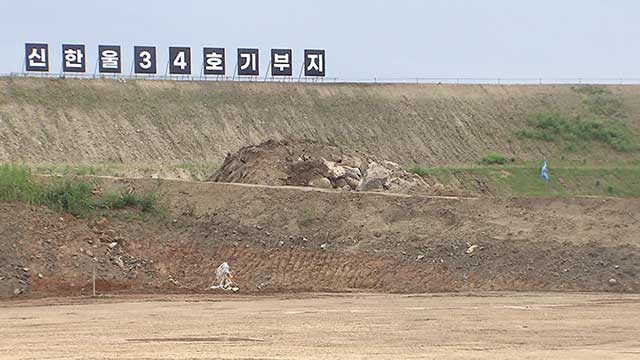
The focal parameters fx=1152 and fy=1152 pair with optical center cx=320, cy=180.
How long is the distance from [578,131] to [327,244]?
66485 millimetres

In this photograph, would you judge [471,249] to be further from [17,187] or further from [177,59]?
[177,59]

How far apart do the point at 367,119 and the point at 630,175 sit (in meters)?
23.0

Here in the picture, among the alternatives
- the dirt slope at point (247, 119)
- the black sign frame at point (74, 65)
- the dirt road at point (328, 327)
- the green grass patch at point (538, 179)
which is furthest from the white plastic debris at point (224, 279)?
the black sign frame at point (74, 65)

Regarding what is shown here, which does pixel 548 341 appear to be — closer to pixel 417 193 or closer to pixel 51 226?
pixel 51 226

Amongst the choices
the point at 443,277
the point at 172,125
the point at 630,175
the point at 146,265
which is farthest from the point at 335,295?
the point at 630,175

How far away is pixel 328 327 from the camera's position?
29.0 metres

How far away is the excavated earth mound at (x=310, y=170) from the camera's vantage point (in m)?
55.1

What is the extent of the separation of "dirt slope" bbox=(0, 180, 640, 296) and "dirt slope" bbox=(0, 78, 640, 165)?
126 feet

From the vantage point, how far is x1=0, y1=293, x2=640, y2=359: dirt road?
23.7m

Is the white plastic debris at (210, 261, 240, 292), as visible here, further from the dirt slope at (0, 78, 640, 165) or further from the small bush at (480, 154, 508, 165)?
the small bush at (480, 154, 508, 165)

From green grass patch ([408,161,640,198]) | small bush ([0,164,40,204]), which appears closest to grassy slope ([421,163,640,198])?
green grass patch ([408,161,640,198])

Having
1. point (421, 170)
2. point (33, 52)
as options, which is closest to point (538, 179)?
point (421, 170)

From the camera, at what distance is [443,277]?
143 feet

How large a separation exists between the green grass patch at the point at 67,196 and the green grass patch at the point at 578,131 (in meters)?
62.5
